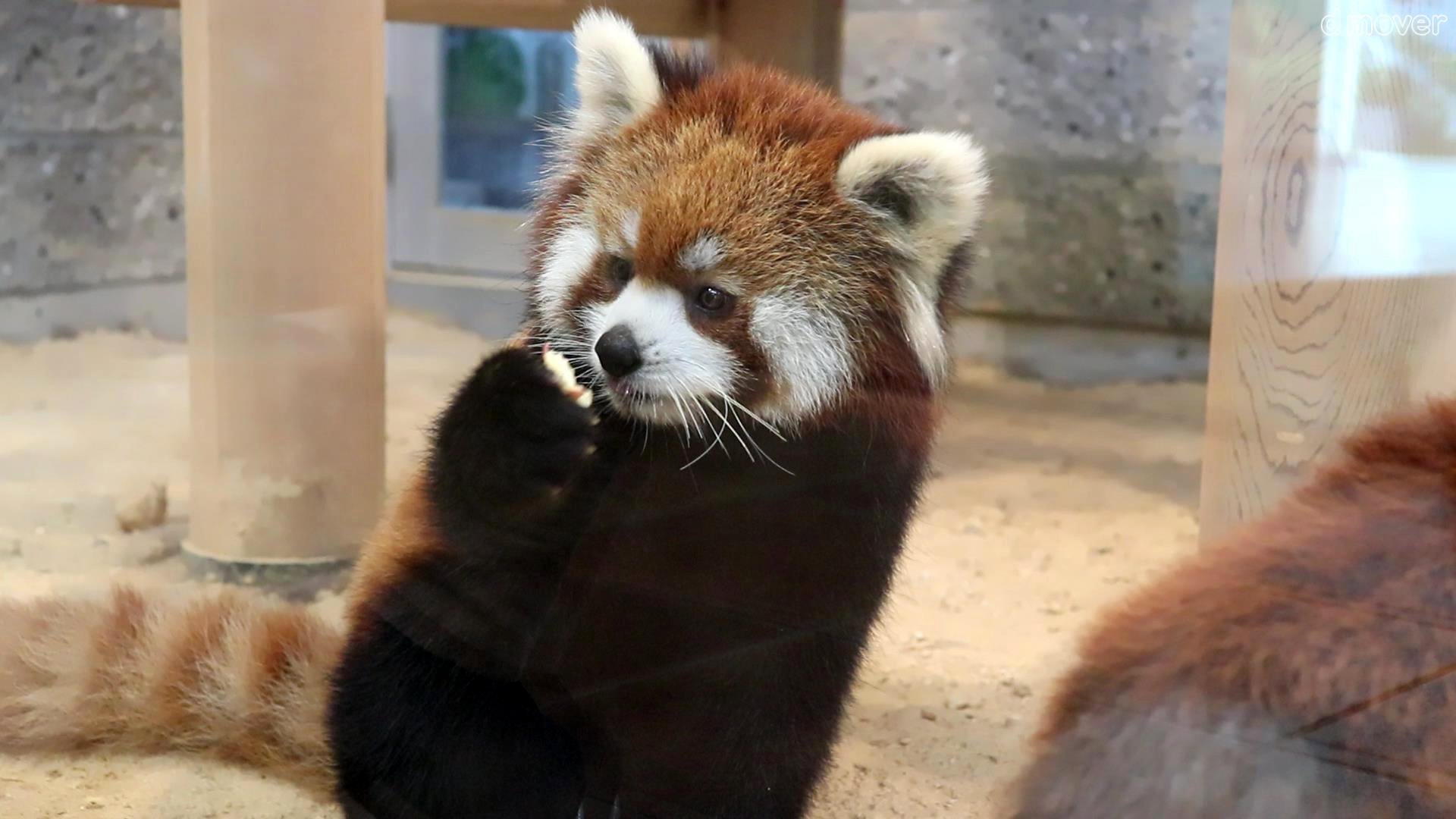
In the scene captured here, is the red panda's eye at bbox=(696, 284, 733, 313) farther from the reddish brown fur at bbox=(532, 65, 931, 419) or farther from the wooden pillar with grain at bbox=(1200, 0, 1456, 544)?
the wooden pillar with grain at bbox=(1200, 0, 1456, 544)

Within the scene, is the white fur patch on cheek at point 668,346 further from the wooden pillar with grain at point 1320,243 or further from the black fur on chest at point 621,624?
the wooden pillar with grain at point 1320,243

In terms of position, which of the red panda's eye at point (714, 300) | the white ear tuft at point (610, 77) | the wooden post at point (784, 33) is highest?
the wooden post at point (784, 33)

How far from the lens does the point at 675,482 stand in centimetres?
149

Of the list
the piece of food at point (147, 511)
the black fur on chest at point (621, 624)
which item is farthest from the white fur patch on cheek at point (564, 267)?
the piece of food at point (147, 511)

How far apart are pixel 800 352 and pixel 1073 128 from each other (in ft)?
7.96

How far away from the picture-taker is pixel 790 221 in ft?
5.06

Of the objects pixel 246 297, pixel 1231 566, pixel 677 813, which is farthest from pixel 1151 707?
pixel 246 297

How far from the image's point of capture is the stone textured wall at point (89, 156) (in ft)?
7.95

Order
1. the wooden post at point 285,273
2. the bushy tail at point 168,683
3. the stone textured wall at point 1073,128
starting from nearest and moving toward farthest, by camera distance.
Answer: the bushy tail at point 168,683 → the wooden post at point 285,273 → the stone textured wall at point 1073,128

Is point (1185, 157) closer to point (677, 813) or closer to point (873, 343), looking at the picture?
point (873, 343)

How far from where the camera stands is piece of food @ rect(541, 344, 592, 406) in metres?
1.40

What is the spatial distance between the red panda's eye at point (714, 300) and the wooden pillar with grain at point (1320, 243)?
0.63 m

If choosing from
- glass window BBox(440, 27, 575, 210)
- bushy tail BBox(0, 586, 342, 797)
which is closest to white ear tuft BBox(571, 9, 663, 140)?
glass window BBox(440, 27, 575, 210)

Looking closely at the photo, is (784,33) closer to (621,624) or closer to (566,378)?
(566,378)
